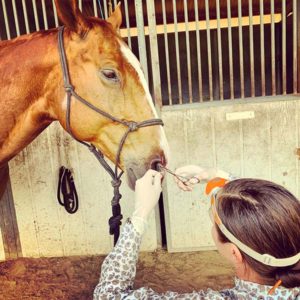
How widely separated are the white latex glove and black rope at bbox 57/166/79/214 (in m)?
1.69

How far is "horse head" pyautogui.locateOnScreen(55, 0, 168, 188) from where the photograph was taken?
1658 millimetres

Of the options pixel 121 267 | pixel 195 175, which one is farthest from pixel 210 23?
pixel 121 267

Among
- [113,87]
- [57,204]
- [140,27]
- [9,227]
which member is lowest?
[9,227]

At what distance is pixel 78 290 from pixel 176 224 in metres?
0.93

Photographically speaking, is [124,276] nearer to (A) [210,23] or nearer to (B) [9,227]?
(B) [9,227]

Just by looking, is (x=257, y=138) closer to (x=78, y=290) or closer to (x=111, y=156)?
(x=111, y=156)

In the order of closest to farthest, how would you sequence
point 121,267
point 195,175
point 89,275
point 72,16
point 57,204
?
point 121,267, point 195,175, point 72,16, point 89,275, point 57,204

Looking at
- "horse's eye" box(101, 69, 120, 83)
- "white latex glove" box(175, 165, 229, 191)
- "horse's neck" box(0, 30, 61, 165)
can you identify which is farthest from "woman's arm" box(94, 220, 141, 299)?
"horse's neck" box(0, 30, 61, 165)

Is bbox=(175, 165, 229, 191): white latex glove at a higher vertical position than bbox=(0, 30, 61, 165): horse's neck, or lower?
lower

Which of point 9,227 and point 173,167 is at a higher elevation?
point 173,167

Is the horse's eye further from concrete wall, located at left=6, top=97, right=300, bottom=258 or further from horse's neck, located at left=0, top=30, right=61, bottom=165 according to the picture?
concrete wall, located at left=6, top=97, right=300, bottom=258

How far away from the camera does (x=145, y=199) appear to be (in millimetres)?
1051

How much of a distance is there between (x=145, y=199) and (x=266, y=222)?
0.35 metres

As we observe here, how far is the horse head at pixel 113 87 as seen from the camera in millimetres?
1658
